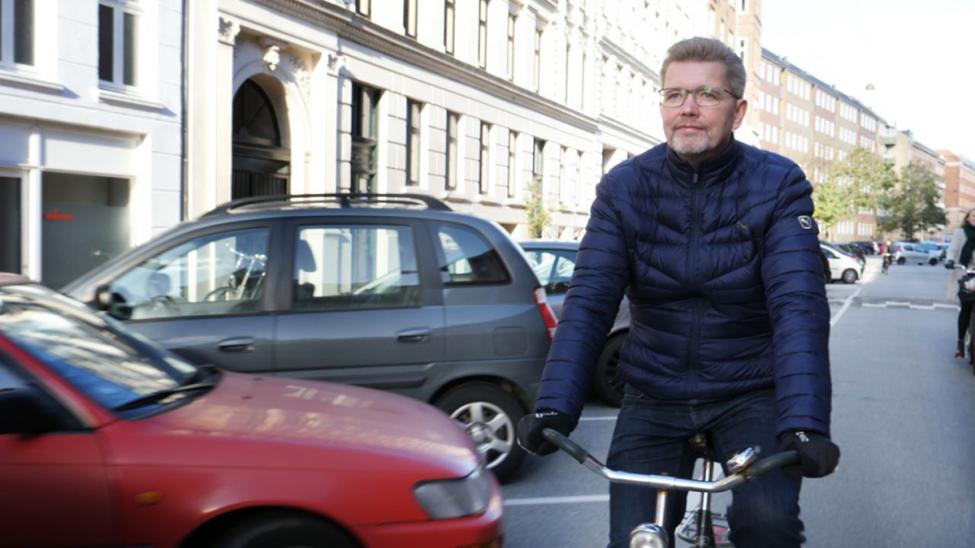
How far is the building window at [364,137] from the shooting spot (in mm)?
21536

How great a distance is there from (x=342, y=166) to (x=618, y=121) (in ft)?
74.2

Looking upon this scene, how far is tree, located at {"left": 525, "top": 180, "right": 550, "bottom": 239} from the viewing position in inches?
1129

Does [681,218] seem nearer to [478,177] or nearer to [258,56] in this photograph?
[258,56]

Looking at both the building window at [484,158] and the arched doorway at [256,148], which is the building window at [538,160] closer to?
the building window at [484,158]

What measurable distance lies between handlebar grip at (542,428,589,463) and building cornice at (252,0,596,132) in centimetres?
1639

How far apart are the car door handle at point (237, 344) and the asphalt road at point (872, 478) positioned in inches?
70.2

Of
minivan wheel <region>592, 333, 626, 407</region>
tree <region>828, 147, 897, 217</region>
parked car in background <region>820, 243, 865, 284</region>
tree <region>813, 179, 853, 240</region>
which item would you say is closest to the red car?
minivan wheel <region>592, 333, 626, 407</region>

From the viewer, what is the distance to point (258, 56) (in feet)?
59.6

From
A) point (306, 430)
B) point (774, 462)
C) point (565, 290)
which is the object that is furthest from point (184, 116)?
point (774, 462)

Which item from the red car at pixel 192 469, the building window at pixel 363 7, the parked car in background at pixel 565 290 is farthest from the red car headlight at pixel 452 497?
the building window at pixel 363 7

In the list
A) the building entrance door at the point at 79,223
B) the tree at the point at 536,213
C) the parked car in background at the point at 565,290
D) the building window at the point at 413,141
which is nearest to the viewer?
the parked car in background at the point at 565,290

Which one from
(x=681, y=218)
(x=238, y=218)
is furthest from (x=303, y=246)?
(x=681, y=218)

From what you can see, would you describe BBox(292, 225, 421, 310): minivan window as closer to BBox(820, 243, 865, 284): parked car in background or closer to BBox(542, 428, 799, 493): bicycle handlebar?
BBox(542, 428, 799, 493): bicycle handlebar

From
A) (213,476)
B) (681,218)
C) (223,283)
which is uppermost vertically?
(681,218)
